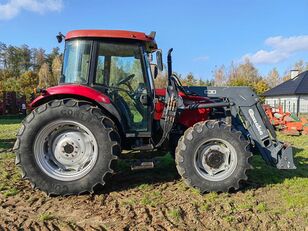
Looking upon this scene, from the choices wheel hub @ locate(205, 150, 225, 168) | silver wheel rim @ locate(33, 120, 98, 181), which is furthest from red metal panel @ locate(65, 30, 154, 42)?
wheel hub @ locate(205, 150, 225, 168)

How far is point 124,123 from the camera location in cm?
595

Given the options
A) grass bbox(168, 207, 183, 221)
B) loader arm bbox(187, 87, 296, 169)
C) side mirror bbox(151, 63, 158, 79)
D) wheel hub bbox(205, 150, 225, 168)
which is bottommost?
grass bbox(168, 207, 183, 221)

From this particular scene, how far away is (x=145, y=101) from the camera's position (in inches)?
235

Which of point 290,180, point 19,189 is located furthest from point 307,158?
point 19,189

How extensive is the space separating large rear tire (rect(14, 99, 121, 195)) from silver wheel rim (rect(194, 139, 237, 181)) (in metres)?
1.33

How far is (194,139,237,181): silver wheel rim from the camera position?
5.76m

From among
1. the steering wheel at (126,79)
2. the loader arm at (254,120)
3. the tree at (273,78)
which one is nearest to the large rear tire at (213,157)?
the loader arm at (254,120)

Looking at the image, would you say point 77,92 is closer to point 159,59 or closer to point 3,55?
point 159,59

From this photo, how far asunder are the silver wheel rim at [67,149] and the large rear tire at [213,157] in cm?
138

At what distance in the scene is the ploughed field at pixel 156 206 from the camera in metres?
4.43

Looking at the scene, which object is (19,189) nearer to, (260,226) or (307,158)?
(260,226)

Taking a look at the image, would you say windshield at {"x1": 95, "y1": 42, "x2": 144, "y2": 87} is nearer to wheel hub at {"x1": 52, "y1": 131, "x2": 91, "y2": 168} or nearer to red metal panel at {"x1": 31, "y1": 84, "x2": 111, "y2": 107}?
red metal panel at {"x1": 31, "y1": 84, "x2": 111, "y2": 107}

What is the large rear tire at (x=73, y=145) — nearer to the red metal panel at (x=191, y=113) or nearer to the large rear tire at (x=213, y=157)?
the large rear tire at (x=213, y=157)

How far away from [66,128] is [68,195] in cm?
99
